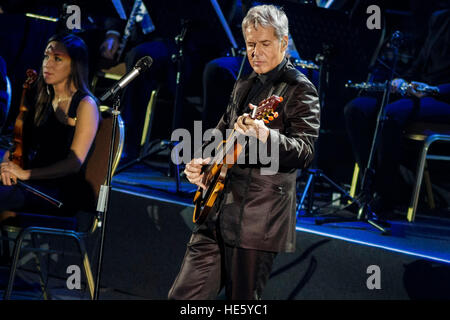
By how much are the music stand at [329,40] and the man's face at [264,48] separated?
130 cm

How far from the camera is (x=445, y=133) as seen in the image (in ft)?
13.1

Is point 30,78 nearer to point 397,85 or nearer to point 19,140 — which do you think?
point 19,140

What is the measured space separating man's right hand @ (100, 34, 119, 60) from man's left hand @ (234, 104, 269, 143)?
340 cm

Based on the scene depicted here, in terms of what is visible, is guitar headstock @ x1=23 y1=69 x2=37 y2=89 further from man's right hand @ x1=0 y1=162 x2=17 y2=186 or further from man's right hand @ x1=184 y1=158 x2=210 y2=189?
man's right hand @ x1=184 y1=158 x2=210 y2=189

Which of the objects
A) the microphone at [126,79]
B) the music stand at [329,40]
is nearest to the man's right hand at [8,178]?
the microphone at [126,79]

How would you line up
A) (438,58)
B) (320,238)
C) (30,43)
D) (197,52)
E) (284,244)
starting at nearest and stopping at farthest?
1. (284,244)
2. (320,238)
3. (438,58)
4. (197,52)
5. (30,43)

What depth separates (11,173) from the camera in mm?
3223

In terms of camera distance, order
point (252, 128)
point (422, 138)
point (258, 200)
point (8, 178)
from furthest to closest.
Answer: point (422, 138) < point (8, 178) < point (258, 200) < point (252, 128)

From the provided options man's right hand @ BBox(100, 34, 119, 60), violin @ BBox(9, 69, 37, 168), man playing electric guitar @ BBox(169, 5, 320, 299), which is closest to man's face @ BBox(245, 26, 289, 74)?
man playing electric guitar @ BBox(169, 5, 320, 299)

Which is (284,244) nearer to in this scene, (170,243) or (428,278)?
(428,278)

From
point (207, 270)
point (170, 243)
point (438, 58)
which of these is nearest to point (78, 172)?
point (170, 243)

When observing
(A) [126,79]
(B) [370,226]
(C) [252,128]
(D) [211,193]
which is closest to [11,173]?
(A) [126,79]

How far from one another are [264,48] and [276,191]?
2.03 feet
